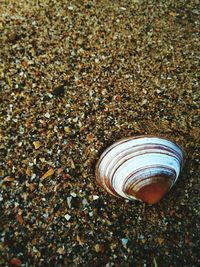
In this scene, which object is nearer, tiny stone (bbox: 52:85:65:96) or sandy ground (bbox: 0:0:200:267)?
sandy ground (bbox: 0:0:200:267)

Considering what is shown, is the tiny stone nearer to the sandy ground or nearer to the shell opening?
the sandy ground

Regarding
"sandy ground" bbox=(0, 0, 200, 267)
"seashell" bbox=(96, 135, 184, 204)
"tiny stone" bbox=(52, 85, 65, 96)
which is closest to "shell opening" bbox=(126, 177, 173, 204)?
"seashell" bbox=(96, 135, 184, 204)

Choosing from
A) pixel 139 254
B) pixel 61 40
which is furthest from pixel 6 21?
pixel 139 254

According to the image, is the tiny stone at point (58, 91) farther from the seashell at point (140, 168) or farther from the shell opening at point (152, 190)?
the shell opening at point (152, 190)

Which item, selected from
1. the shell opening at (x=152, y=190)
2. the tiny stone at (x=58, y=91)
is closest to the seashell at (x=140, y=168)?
the shell opening at (x=152, y=190)

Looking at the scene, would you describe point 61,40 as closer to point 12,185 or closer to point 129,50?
point 129,50

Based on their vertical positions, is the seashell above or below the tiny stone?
below
